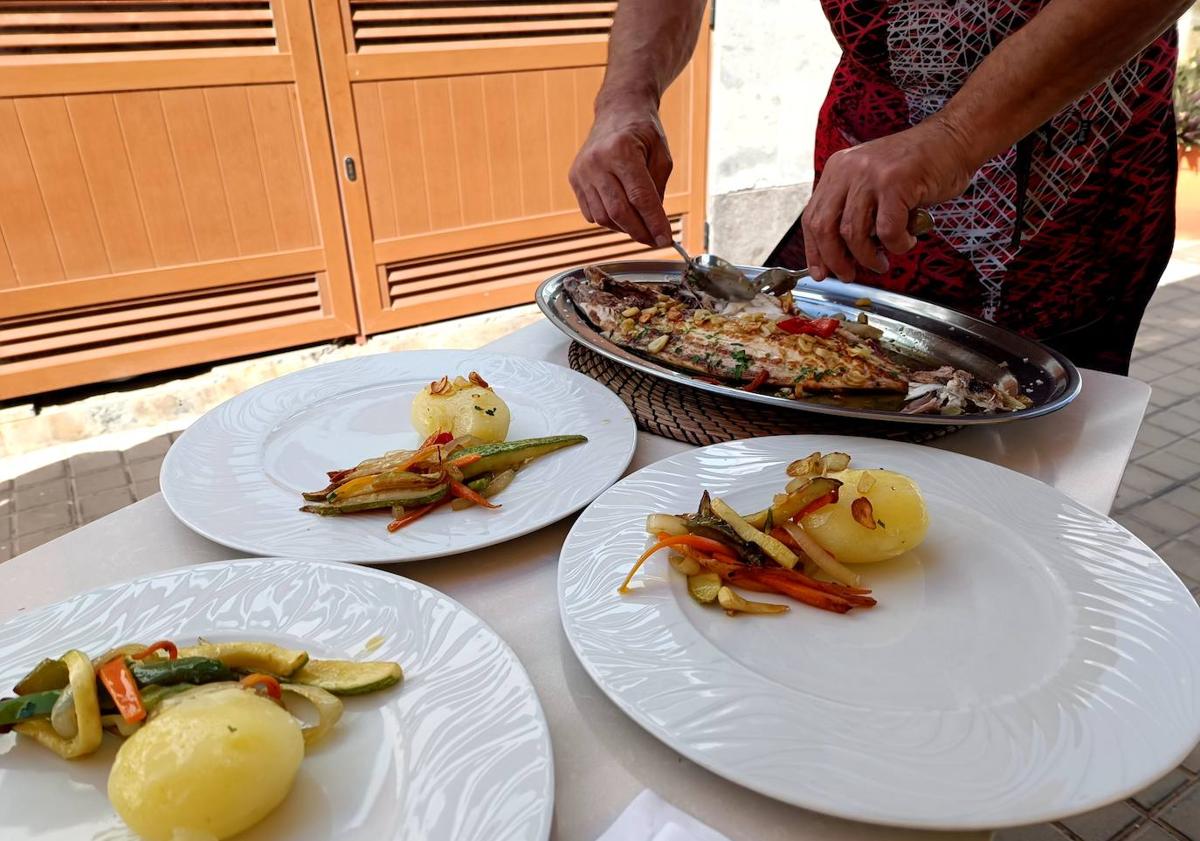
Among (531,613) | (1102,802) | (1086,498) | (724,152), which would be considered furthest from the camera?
(724,152)

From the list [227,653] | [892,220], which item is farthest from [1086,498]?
[227,653]

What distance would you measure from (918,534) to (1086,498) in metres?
0.48

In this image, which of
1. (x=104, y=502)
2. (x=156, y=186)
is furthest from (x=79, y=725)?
(x=156, y=186)

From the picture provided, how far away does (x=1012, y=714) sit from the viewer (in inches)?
33.3

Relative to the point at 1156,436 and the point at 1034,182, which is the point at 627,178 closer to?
the point at 1034,182

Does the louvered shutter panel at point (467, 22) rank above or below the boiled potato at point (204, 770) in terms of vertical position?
above

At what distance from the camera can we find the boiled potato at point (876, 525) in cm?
109

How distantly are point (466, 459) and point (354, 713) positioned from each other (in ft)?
1.70

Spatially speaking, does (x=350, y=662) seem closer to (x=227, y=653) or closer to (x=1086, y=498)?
(x=227, y=653)

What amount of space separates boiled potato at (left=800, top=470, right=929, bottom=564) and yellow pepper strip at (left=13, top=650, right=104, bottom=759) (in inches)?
33.5

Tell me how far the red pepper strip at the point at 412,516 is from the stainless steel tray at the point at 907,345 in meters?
0.54

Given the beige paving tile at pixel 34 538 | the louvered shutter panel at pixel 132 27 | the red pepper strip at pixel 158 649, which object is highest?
the louvered shutter panel at pixel 132 27

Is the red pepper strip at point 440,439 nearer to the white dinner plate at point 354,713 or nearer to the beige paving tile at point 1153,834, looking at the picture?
the white dinner plate at point 354,713

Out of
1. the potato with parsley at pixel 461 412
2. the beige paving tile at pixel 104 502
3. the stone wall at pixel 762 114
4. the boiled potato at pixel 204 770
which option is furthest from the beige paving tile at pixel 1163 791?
the beige paving tile at pixel 104 502
